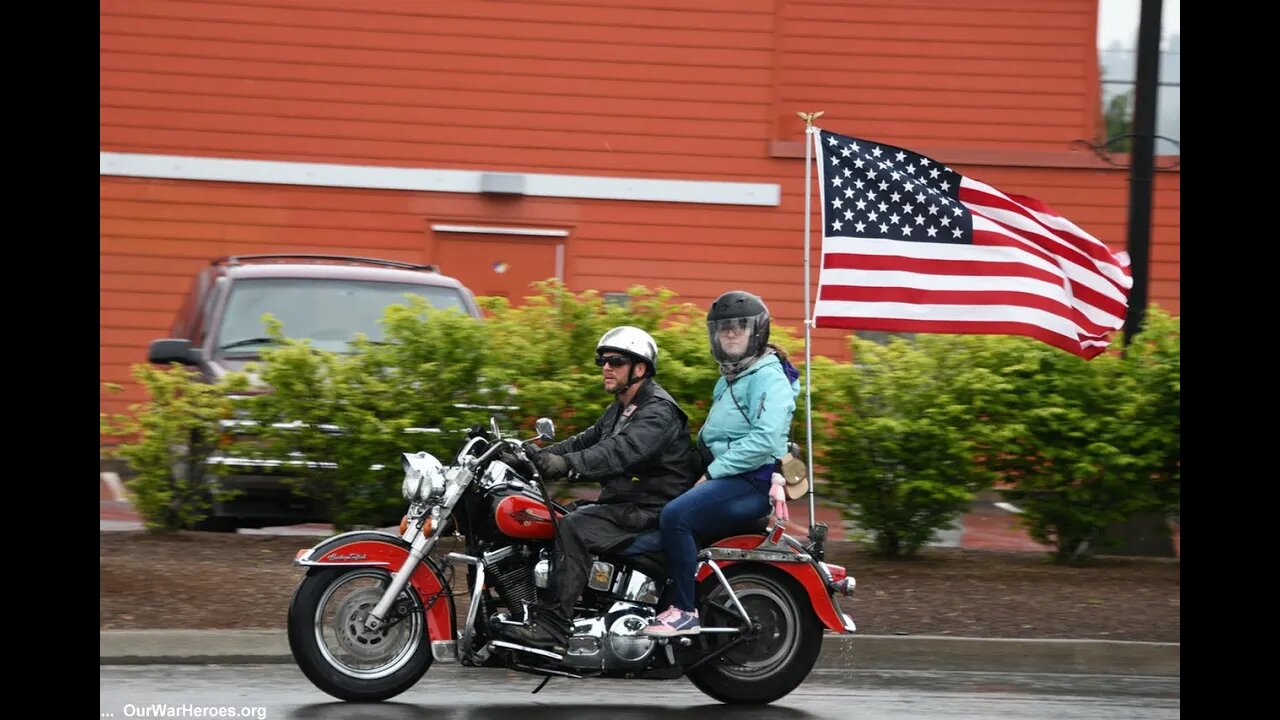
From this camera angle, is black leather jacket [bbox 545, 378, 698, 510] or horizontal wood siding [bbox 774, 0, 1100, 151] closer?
black leather jacket [bbox 545, 378, 698, 510]

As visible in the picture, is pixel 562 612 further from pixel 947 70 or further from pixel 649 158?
pixel 947 70

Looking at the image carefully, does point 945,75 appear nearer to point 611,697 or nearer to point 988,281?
point 988,281

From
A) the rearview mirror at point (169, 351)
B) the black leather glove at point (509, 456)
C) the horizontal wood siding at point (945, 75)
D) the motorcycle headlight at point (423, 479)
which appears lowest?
the motorcycle headlight at point (423, 479)

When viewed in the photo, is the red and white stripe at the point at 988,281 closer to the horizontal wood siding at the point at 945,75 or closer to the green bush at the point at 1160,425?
the green bush at the point at 1160,425

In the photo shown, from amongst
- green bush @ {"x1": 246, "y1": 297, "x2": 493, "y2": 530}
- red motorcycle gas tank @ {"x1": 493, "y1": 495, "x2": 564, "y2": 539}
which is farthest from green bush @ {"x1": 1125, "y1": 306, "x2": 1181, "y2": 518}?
red motorcycle gas tank @ {"x1": 493, "y1": 495, "x2": 564, "y2": 539}

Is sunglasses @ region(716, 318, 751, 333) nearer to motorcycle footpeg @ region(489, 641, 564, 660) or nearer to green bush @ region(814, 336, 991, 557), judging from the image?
motorcycle footpeg @ region(489, 641, 564, 660)

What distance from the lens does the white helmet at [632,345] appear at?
7.49m

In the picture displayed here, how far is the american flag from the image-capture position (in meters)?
9.05

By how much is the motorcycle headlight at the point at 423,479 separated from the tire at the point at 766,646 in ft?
4.24

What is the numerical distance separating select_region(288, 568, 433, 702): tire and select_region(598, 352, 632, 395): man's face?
4.25ft

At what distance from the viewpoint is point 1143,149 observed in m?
11.7

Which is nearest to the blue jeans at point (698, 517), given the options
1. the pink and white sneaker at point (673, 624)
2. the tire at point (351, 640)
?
the pink and white sneaker at point (673, 624)

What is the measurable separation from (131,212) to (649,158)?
565 centimetres

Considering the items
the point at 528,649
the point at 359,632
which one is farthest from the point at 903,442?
the point at 359,632
